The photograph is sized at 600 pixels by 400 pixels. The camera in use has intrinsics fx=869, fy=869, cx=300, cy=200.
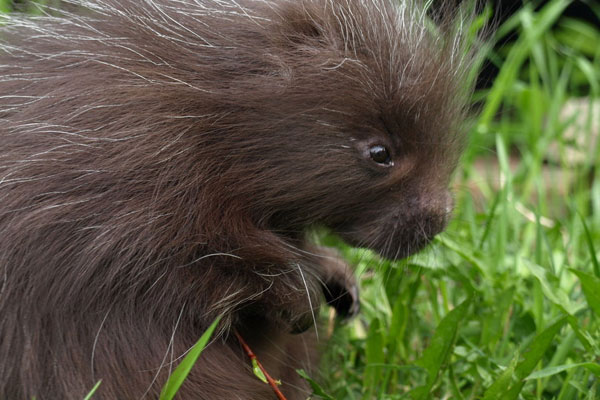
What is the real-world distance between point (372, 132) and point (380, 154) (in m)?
0.07

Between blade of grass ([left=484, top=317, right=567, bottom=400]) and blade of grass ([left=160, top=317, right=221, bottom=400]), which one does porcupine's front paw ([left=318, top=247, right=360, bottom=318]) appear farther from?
blade of grass ([left=160, top=317, right=221, bottom=400])

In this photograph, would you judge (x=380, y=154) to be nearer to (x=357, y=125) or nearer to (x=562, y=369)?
(x=357, y=125)

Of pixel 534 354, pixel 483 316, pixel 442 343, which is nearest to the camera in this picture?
pixel 534 354

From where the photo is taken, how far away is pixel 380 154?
2.52 meters

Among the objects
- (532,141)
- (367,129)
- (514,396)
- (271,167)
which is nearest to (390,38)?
(367,129)

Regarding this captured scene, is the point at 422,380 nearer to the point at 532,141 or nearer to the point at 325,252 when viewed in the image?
the point at 325,252

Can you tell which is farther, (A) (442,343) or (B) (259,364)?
(A) (442,343)

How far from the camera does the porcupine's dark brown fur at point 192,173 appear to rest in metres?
2.32

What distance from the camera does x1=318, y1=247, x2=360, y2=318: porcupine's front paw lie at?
3.19 m

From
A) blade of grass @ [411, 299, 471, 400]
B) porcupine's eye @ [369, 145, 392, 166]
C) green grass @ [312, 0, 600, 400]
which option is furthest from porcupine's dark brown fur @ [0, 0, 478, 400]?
green grass @ [312, 0, 600, 400]

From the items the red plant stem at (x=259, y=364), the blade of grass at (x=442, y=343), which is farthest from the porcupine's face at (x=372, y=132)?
the red plant stem at (x=259, y=364)

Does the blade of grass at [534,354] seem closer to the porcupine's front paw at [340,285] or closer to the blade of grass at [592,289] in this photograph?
the blade of grass at [592,289]

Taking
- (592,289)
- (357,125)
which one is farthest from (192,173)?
(592,289)

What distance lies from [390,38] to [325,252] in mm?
928
